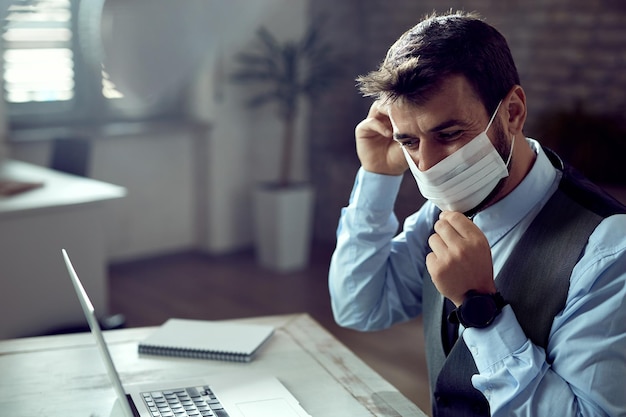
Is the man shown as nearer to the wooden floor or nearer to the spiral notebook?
the spiral notebook

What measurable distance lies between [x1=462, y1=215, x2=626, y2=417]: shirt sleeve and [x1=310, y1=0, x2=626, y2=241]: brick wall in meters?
3.15

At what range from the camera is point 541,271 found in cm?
121

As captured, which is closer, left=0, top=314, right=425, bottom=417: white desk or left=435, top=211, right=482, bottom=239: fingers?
left=435, top=211, right=482, bottom=239: fingers

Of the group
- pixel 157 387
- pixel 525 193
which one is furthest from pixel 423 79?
pixel 157 387

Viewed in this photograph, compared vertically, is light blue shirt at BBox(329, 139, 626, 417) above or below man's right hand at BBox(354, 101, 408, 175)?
below

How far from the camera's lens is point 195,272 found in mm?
4590

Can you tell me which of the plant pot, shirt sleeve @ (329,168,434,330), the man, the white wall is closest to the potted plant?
the plant pot

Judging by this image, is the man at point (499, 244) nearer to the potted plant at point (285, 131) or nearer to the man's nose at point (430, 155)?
the man's nose at point (430, 155)

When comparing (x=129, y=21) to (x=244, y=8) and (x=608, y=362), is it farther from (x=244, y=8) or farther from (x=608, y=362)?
Result: (x=608, y=362)

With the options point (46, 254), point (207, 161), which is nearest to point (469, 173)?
point (46, 254)

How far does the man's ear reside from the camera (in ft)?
4.19

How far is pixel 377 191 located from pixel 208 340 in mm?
427

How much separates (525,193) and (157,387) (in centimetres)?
68

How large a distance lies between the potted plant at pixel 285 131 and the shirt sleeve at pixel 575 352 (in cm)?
348
